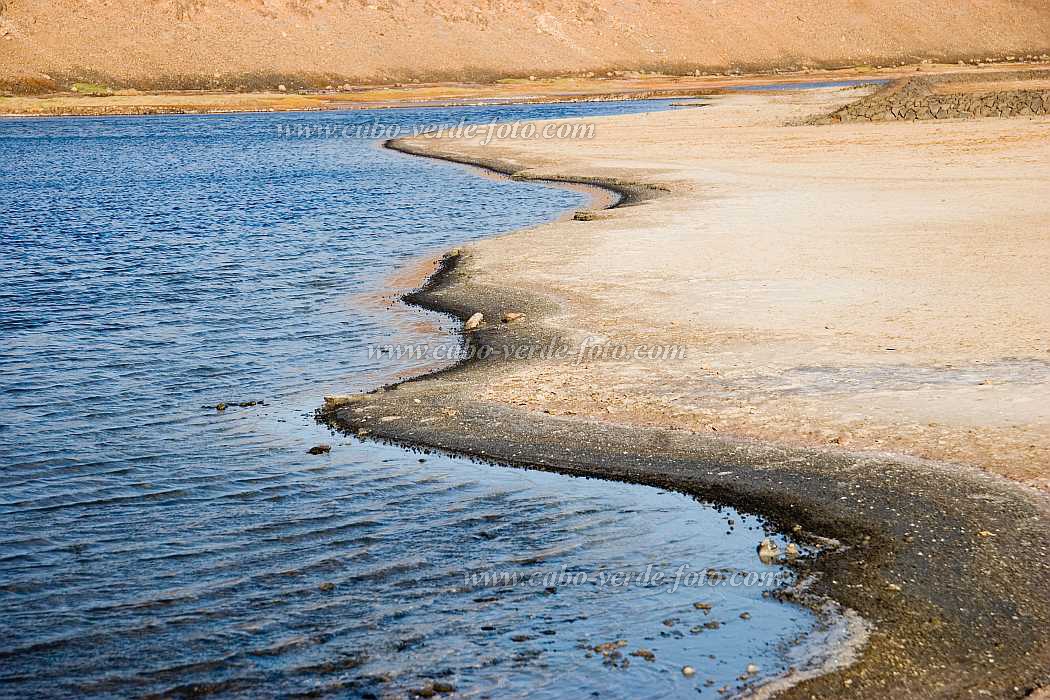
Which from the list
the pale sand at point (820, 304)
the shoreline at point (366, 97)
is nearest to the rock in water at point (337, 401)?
the pale sand at point (820, 304)

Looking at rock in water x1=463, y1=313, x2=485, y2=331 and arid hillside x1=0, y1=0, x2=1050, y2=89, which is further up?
arid hillside x1=0, y1=0, x2=1050, y2=89

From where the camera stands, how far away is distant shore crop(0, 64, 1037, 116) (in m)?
95.1

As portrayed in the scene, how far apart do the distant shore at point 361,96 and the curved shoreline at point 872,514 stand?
86.9 metres

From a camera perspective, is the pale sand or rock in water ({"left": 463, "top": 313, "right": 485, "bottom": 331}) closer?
the pale sand

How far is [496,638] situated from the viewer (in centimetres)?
676

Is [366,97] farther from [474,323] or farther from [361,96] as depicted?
[474,323]

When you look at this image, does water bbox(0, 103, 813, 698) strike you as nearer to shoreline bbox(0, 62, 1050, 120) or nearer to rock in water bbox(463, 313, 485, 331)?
rock in water bbox(463, 313, 485, 331)

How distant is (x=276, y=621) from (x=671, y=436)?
4241mm

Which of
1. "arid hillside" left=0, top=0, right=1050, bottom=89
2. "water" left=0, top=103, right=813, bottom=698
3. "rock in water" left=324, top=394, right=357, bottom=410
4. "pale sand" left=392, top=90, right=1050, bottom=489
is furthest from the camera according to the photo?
"arid hillside" left=0, top=0, right=1050, bottom=89

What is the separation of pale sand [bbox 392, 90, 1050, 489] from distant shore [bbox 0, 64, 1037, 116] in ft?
239

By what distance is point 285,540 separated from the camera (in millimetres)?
8305

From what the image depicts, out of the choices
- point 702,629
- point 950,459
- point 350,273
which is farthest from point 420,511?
point 350,273

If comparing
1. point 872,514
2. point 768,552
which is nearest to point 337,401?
point 768,552

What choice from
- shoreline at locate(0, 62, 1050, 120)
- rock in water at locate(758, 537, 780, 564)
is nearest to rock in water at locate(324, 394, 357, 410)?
rock in water at locate(758, 537, 780, 564)
